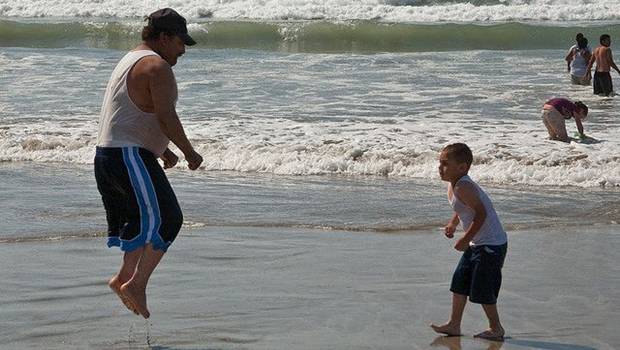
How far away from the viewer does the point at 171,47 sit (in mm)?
5570

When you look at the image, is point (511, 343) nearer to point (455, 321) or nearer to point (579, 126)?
point (455, 321)

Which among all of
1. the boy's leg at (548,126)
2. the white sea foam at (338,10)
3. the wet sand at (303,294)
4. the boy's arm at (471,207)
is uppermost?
the boy's arm at (471,207)

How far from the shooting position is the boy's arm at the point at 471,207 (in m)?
5.69

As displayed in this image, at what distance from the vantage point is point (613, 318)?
610cm

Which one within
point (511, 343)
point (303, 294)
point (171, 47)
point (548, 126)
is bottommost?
point (548, 126)

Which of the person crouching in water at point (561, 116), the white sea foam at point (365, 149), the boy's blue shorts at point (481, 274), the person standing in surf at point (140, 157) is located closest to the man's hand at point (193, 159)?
the person standing in surf at point (140, 157)

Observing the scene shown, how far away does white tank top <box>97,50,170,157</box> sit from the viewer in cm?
543

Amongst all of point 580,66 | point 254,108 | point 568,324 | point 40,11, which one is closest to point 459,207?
→ point 568,324

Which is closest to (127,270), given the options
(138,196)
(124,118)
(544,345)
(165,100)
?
(138,196)

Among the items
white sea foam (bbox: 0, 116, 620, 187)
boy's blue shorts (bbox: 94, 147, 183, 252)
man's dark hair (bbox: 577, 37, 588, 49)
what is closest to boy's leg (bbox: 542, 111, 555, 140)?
white sea foam (bbox: 0, 116, 620, 187)

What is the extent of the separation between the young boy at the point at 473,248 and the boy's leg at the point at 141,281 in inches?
53.2

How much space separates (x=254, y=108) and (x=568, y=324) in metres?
11.4

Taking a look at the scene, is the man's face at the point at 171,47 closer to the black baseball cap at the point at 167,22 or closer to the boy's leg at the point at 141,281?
the black baseball cap at the point at 167,22

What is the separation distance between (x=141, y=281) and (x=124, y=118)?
728 mm
